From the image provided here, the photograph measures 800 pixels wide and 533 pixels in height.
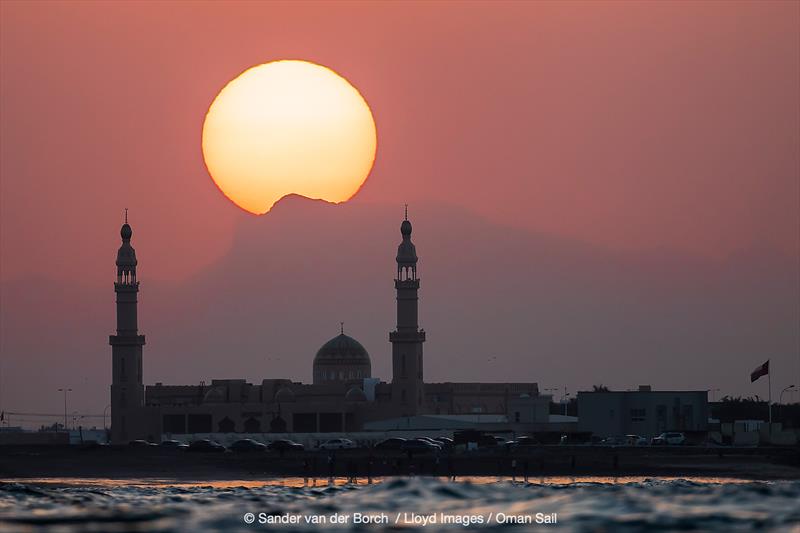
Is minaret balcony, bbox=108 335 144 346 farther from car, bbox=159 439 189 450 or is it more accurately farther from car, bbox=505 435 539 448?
car, bbox=505 435 539 448

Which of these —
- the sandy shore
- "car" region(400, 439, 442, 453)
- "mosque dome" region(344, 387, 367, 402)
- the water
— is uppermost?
"mosque dome" region(344, 387, 367, 402)

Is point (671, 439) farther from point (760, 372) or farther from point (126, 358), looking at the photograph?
point (126, 358)

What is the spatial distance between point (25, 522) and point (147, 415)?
368 ft

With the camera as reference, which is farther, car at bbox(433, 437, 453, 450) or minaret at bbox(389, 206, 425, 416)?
minaret at bbox(389, 206, 425, 416)

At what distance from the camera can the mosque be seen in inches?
5738

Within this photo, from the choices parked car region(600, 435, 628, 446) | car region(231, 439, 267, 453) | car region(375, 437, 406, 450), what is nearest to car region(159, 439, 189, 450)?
car region(231, 439, 267, 453)

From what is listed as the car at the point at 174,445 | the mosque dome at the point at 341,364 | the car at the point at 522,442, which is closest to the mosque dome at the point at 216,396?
the mosque dome at the point at 341,364

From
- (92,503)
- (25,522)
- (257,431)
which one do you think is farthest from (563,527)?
(257,431)

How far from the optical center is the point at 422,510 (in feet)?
136

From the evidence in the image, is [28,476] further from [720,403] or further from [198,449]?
[720,403]

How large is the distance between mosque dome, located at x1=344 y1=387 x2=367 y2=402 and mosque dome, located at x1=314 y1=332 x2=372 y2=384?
12756 mm

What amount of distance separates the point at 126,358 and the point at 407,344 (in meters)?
26.7

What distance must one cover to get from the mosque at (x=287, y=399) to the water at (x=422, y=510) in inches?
3382

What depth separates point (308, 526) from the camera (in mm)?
39656
